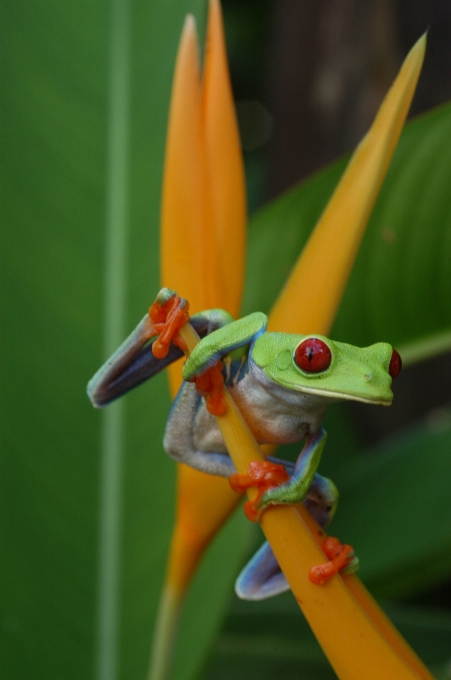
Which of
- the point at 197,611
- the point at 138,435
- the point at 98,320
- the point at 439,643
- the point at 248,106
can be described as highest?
the point at 248,106

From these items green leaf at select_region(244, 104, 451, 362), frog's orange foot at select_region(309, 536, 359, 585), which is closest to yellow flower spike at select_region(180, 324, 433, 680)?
frog's orange foot at select_region(309, 536, 359, 585)

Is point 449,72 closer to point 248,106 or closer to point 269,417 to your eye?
point 269,417

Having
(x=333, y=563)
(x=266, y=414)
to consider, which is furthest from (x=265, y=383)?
(x=333, y=563)

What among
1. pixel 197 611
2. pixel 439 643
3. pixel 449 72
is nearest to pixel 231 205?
pixel 197 611

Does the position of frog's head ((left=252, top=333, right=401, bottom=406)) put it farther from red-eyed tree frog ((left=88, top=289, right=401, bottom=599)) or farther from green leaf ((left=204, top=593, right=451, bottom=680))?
green leaf ((left=204, top=593, right=451, bottom=680))

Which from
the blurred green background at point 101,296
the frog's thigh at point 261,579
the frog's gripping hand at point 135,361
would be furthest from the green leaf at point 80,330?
the frog's gripping hand at point 135,361

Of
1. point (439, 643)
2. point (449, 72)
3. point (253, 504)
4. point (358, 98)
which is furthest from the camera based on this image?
point (358, 98)

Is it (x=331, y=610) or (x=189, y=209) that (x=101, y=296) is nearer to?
(x=189, y=209)
